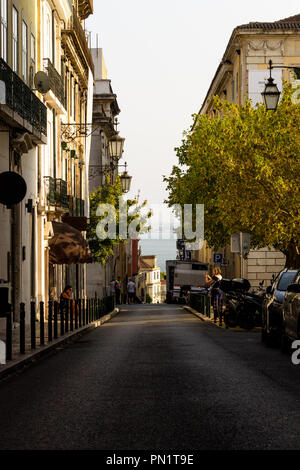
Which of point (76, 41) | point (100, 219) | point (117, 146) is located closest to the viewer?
point (117, 146)

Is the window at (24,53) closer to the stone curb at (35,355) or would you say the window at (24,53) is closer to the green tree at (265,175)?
the green tree at (265,175)

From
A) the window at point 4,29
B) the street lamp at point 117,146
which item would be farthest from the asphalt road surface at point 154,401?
the street lamp at point 117,146

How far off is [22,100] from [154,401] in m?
16.8

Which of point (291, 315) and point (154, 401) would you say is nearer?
point (154, 401)

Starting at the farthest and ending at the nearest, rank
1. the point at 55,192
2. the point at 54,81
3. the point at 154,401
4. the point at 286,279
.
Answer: the point at 55,192
the point at 54,81
the point at 286,279
the point at 154,401

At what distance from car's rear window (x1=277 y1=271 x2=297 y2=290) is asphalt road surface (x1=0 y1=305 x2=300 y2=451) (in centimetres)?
172

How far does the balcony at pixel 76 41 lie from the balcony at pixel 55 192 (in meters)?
6.66

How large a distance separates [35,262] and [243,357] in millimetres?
16707

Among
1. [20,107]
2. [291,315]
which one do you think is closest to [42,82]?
[20,107]

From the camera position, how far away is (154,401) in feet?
32.8

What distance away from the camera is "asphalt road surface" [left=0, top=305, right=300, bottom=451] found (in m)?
7.60

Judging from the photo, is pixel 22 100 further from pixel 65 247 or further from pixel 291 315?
pixel 291 315

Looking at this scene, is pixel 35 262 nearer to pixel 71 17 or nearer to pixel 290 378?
pixel 71 17

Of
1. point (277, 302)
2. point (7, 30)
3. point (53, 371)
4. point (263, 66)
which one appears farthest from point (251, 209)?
point (263, 66)
